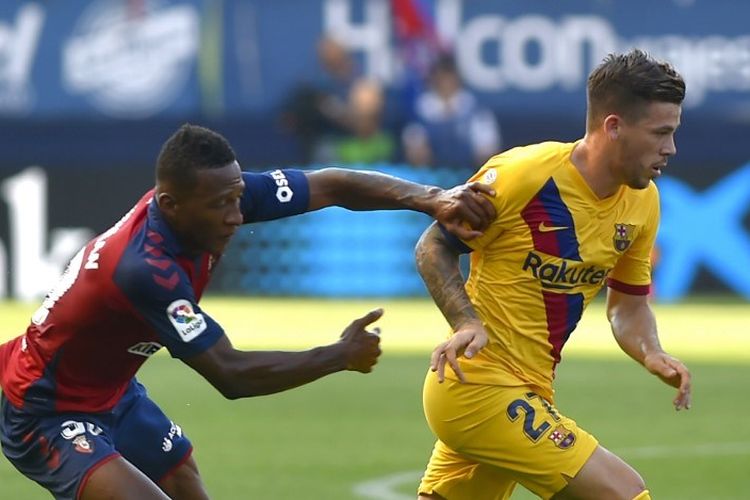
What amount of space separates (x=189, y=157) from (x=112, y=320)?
2.35 ft

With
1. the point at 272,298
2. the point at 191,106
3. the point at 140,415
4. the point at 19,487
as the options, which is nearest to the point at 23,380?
the point at 140,415

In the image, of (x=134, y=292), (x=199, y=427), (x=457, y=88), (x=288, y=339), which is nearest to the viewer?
(x=134, y=292)

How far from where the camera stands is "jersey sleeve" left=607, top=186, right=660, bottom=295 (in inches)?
280

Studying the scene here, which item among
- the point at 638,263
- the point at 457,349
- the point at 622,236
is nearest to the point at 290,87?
the point at 638,263

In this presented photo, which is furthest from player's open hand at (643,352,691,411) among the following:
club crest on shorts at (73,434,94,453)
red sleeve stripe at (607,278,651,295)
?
club crest on shorts at (73,434,94,453)

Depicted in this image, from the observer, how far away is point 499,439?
675 cm

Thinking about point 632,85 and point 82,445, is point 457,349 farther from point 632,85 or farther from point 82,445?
point 82,445

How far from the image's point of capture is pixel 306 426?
12570 mm

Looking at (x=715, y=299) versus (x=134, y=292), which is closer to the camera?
(x=134, y=292)

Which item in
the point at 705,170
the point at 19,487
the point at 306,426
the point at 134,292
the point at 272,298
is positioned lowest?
the point at 272,298

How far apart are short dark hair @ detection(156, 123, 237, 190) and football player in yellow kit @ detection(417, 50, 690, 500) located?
3.28 feet

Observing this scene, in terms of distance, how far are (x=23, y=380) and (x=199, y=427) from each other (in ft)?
18.8

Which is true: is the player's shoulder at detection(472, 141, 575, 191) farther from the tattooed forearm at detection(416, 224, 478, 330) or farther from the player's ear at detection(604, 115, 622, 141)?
the tattooed forearm at detection(416, 224, 478, 330)

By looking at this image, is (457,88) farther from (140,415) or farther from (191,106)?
(140,415)
